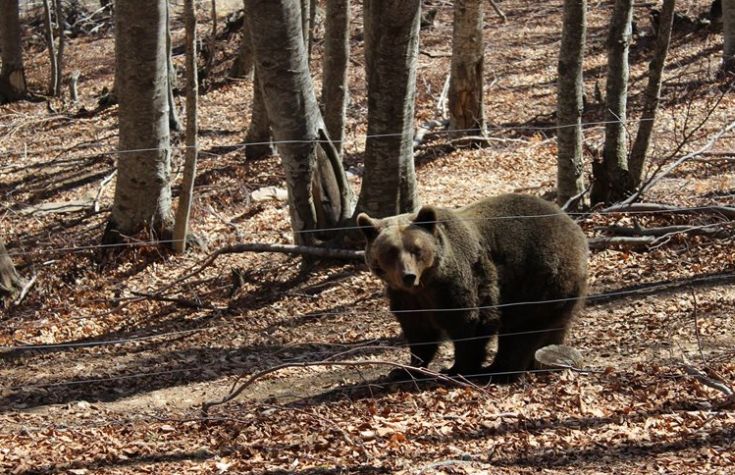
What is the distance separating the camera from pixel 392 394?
792 cm

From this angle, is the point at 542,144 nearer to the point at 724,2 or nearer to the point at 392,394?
the point at 724,2

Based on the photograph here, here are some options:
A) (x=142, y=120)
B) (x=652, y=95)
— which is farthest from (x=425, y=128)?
(x=142, y=120)

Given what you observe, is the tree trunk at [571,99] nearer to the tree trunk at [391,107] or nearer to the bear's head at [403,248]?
the tree trunk at [391,107]

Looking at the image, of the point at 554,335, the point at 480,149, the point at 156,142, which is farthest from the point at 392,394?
the point at 480,149

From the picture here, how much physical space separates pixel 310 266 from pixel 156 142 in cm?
290

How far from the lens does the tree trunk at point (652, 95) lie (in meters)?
11.5

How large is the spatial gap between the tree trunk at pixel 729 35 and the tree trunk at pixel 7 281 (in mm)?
14055

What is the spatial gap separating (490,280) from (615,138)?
4687 mm

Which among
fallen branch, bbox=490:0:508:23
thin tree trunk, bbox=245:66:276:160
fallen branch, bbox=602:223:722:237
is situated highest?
fallen branch, bbox=490:0:508:23

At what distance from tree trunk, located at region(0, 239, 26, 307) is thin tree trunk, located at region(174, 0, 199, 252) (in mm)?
2017

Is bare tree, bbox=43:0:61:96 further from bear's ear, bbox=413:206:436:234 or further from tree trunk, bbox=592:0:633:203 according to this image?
bear's ear, bbox=413:206:436:234

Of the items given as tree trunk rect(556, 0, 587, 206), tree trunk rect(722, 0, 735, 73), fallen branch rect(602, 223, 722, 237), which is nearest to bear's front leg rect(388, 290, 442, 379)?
fallen branch rect(602, 223, 722, 237)

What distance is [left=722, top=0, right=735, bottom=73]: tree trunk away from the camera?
1878 centimetres

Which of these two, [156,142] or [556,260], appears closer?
[556,260]
